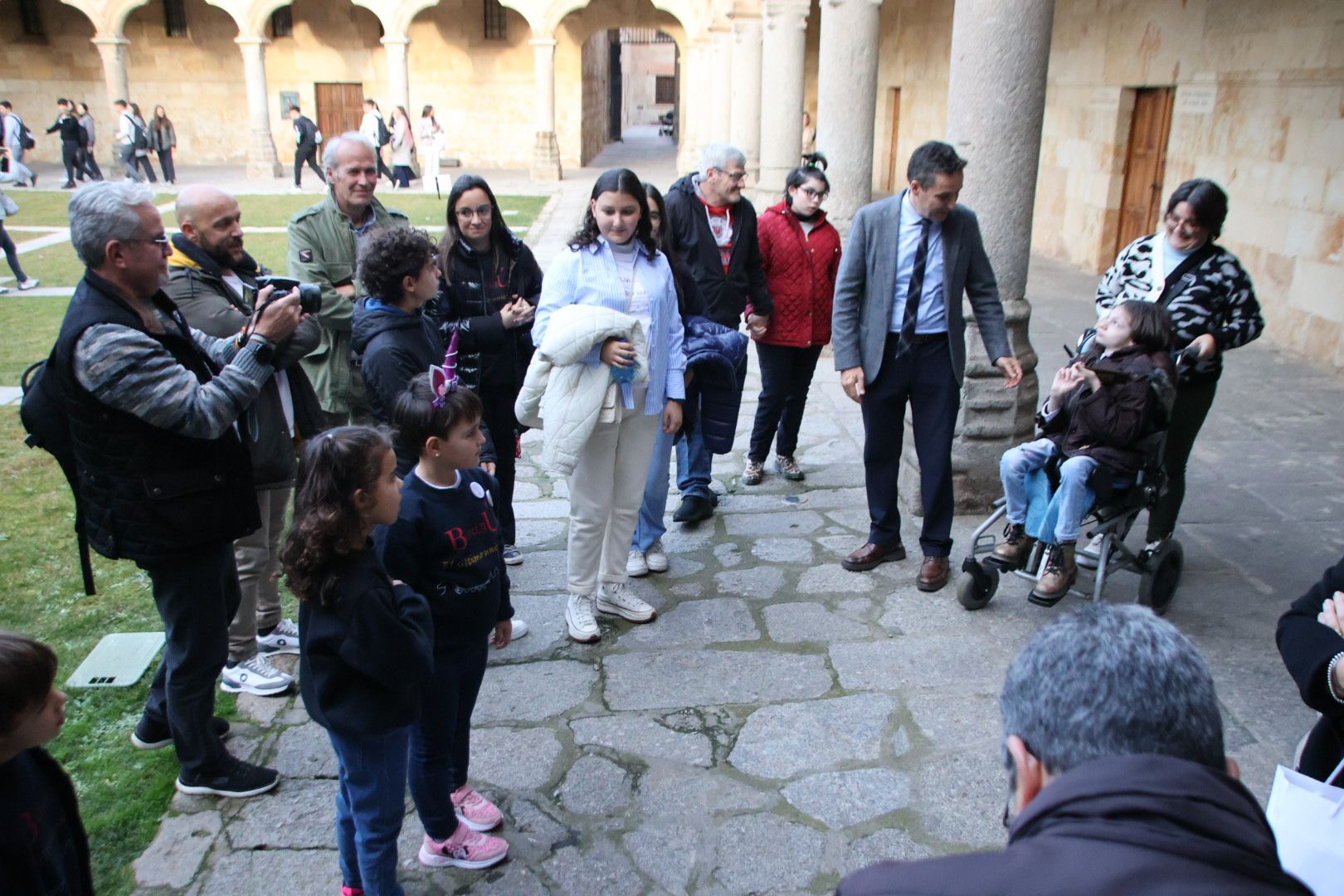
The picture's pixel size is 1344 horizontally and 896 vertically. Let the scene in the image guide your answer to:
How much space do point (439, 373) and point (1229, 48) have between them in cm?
962

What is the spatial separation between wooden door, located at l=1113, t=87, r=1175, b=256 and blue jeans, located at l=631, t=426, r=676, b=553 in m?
8.68

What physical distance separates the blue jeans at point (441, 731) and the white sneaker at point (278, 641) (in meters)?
1.38

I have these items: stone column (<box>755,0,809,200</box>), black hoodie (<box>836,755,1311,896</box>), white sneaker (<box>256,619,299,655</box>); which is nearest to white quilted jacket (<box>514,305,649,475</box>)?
white sneaker (<box>256,619,299,655</box>)

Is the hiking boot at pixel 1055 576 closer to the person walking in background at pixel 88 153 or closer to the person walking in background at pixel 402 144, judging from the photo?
the person walking in background at pixel 402 144

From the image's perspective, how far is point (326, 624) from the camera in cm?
244

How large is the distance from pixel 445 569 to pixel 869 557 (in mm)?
2503

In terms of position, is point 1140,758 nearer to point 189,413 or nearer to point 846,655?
point 189,413

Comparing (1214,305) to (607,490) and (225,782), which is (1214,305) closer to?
(607,490)

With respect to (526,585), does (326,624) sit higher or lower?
higher

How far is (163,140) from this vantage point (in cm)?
2397

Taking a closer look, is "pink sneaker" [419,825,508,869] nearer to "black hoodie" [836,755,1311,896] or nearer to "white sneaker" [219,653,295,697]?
"white sneaker" [219,653,295,697]

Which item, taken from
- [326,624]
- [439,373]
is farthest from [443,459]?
[326,624]

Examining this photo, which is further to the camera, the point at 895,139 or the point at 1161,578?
the point at 895,139

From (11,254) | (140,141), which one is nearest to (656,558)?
(11,254)
